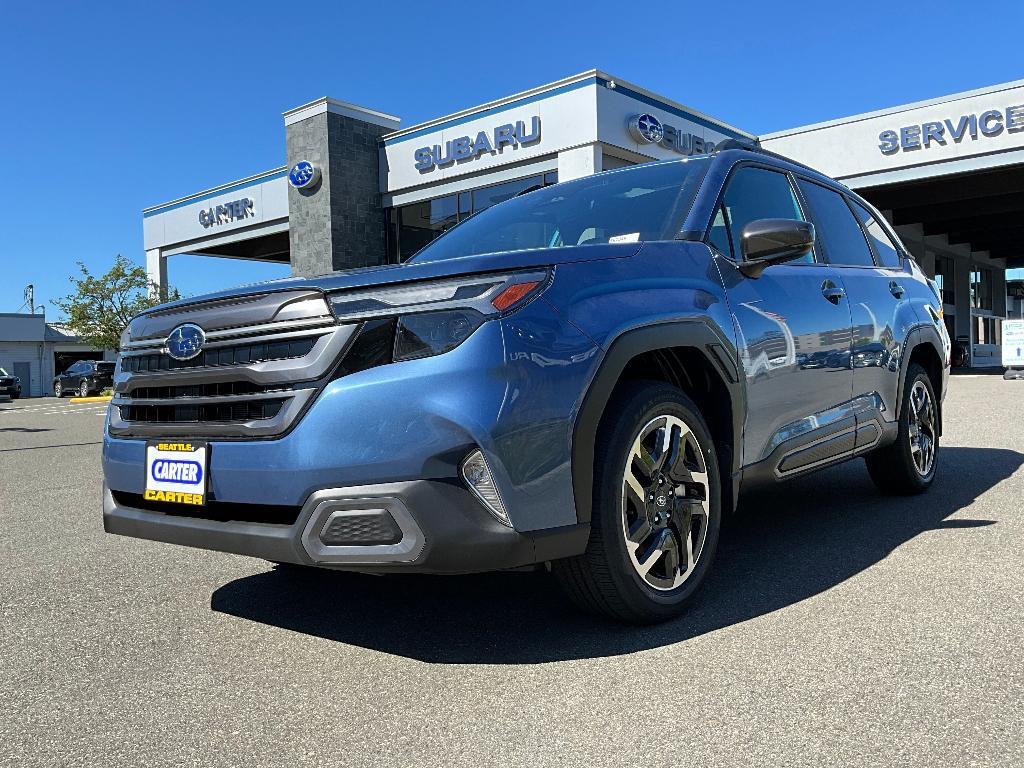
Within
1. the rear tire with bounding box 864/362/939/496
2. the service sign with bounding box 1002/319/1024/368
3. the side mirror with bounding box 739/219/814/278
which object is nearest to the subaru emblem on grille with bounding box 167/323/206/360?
the side mirror with bounding box 739/219/814/278

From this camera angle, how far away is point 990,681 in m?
2.41

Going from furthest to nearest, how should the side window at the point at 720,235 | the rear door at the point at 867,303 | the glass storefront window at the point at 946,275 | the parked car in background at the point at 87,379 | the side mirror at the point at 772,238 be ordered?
1. the glass storefront window at the point at 946,275
2. the parked car in background at the point at 87,379
3. the rear door at the point at 867,303
4. the side window at the point at 720,235
5. the side mirror at the point at 772,238

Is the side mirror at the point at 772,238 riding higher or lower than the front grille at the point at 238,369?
higher

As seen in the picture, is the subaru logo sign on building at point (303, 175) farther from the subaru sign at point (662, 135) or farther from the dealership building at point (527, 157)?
the subaru sign at point (662, 135)

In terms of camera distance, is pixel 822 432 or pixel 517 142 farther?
pixel 517 142

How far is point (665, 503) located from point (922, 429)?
308 cm

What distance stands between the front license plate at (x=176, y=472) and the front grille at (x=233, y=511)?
38 millimetres

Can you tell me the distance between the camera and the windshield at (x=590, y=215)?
350cm

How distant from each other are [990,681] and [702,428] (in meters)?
1.16

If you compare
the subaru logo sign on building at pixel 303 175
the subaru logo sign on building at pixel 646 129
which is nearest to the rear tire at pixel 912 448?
the subaru logo sign on building at pixel 646 129

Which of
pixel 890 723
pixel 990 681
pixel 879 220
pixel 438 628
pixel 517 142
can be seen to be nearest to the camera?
pixel 890 723

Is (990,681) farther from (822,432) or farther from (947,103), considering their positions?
(947,103)

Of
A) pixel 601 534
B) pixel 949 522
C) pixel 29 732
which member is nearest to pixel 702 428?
pixel 601 534

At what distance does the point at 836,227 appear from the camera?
464cm
